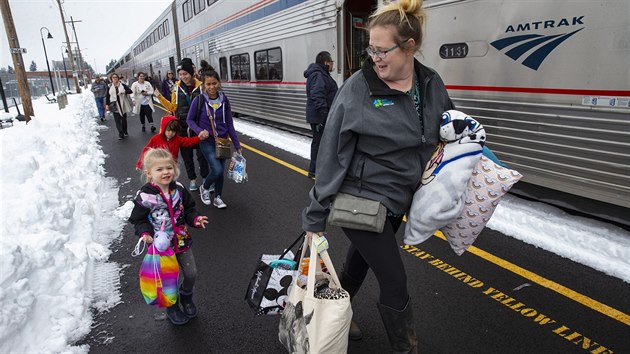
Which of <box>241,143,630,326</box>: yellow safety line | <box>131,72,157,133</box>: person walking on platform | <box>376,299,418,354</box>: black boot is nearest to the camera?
<box>376,299,418,354</box>: black boot

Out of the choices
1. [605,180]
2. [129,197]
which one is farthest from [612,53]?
[129,197]

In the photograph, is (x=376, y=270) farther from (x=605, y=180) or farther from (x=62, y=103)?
(x=62, y=103)

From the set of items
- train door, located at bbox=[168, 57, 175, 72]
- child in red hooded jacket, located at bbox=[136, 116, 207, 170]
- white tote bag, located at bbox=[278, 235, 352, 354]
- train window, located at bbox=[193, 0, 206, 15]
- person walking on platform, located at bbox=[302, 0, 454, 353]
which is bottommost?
white tote bag, located at bbox=[278, 235, 352, 354]

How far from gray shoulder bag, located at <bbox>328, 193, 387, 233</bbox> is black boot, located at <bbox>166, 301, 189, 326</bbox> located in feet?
5.62

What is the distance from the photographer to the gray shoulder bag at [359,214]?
5.93ft

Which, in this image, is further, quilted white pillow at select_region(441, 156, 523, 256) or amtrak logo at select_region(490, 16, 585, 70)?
amtrak logo at select_region(490, 16, 585, 70)

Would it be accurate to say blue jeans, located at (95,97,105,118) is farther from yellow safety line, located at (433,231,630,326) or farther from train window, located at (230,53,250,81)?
yellow safety line, located at (433,231,630,326)

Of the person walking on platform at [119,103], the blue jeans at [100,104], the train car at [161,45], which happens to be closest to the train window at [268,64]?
the person walking on platform at [119,103]

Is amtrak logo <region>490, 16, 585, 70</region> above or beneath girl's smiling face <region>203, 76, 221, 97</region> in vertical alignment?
above

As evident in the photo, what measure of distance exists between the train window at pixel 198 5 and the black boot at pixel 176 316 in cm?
1432

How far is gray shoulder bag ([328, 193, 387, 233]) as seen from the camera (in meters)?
1.81

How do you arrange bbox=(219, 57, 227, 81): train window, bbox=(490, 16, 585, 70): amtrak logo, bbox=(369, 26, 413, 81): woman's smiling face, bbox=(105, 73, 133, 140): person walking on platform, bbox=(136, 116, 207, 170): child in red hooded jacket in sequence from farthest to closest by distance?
bbox=(219, 57, 227, 81): train window < bbox=(105, 73, 133, 140): person walking on platform < bbox=(136, 116, 207, 170): child in red hooded jacket < bbox=(490, 16, 585, 70): amtrak logo < bbox=(369, 26, 413, 81): woman's smiling face

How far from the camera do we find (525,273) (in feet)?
11.2

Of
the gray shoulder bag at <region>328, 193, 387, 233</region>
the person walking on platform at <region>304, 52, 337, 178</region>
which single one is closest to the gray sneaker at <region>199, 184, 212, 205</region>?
the person walking on platform at <region>304, 52, 337, 178</region>
